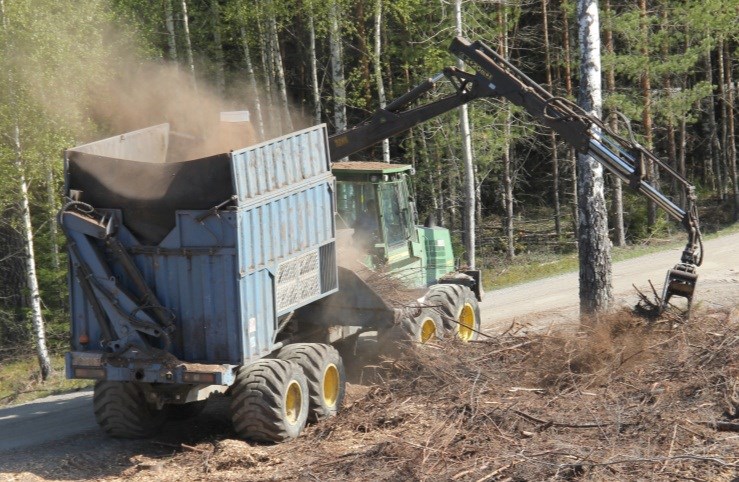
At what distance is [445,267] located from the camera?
1596 cm

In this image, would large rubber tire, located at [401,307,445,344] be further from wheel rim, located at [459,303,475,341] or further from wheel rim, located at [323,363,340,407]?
wheel rim, located at [323,363,340,407]

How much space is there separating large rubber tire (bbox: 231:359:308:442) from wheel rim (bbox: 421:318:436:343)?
326cm

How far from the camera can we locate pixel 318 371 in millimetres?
10711

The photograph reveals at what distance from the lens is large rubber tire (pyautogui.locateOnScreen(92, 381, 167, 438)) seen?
1052cm

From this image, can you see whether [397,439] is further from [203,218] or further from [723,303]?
[723,303]

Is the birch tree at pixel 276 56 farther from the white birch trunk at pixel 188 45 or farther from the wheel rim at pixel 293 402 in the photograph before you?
the wheel rim at pixel 293 402

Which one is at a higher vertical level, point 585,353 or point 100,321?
point 100,321

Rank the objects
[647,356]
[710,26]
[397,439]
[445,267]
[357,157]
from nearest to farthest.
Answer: [397,439]
[647,356]
[445,267]
[710,26]
[357,157]

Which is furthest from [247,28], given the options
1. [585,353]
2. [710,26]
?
[585,353]

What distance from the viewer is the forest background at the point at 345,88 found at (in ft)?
62.2

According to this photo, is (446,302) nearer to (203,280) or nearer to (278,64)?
(203,280)

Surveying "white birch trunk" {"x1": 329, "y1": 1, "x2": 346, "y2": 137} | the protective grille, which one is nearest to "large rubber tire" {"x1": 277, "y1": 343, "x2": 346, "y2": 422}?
the protective grille

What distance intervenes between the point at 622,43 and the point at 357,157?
838 cm

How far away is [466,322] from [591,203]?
8.30 ft
